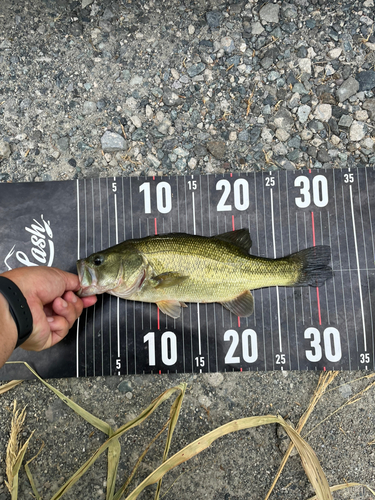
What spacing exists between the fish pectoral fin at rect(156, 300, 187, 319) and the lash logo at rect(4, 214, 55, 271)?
1.21 meters

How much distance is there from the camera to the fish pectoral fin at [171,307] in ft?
10.9

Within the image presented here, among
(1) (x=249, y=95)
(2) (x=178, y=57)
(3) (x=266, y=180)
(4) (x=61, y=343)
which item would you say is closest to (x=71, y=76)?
(2) (x=178, y=57)

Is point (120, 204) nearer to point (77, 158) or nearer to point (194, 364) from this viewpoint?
point (77, 158)

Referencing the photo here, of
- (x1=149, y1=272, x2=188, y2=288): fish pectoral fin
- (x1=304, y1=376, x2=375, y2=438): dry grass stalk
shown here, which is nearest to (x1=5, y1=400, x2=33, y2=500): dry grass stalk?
(x1=149, y1=272, x2=188, y2=288): fish pectoral fin

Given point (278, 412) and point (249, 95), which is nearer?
point (278, 412)

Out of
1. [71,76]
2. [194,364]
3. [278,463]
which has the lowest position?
[278,463]

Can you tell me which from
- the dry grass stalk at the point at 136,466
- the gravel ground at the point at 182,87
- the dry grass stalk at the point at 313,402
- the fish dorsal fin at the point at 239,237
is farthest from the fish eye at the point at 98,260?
the dry grass stalk at the point at 313,402

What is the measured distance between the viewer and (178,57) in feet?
12.1

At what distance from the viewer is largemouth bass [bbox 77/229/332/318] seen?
10.3ft

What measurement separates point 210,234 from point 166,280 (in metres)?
0.70

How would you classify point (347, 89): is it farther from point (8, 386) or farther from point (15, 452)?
point (15, 452)

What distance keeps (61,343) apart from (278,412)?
2.23m

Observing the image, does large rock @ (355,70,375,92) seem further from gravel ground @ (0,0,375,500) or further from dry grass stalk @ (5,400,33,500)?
dry grass stalk @ (5,400,33,500)

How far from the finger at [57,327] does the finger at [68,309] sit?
4 cm
